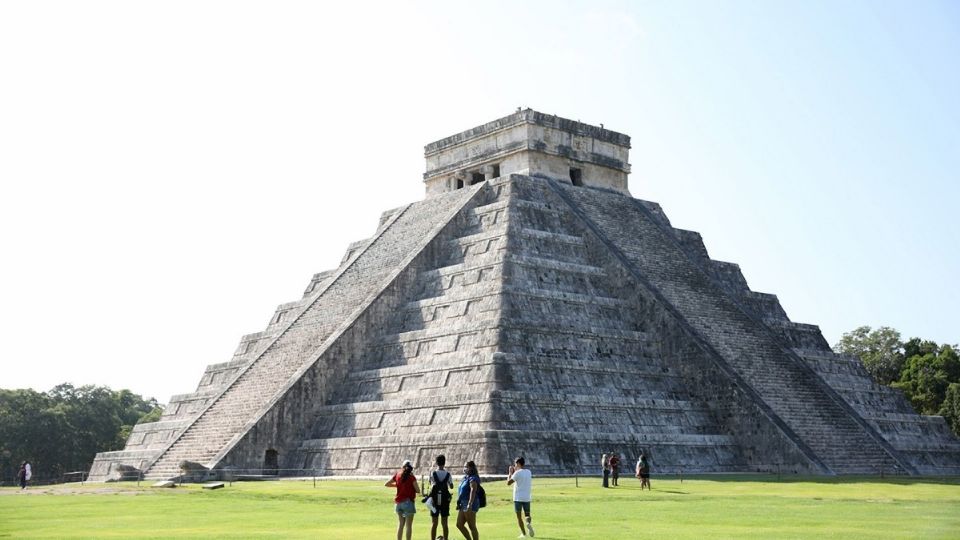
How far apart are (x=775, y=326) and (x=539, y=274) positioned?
865 centimetres

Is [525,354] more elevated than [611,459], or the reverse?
[525,354]

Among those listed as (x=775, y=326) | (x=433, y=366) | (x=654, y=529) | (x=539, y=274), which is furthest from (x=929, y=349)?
(x=654, y=529)

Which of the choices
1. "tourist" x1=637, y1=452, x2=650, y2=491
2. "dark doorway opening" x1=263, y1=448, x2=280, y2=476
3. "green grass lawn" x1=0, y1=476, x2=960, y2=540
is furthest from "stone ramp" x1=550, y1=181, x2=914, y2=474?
"dark doorway opening" x1=263, y1=448, x2=280, y2=476

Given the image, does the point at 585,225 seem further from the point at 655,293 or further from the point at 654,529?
the point at 654,529

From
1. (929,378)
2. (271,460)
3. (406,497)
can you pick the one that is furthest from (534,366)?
(929,378)

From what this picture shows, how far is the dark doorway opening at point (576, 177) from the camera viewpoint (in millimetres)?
37250

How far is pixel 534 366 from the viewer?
86.9 ft

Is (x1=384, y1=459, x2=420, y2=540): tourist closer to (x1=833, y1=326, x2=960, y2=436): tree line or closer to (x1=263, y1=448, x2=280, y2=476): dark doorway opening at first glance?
(x1=263, y1=448, x2=280, y2=476): dark doorway opening

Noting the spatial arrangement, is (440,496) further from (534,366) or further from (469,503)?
(534,366)

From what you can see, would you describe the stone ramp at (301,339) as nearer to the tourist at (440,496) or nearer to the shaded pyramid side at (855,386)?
the shaded pyramid side at (855,386)

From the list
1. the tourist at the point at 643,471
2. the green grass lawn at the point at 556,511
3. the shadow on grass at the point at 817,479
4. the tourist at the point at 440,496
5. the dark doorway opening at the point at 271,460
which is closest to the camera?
the tourist at the point at 440,496

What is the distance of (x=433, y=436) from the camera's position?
82.5 ft

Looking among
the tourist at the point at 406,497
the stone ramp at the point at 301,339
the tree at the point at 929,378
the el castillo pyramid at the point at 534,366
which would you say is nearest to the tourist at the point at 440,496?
the tourist at the point at 406,497

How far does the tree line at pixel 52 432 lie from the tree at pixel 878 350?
32458 mm
